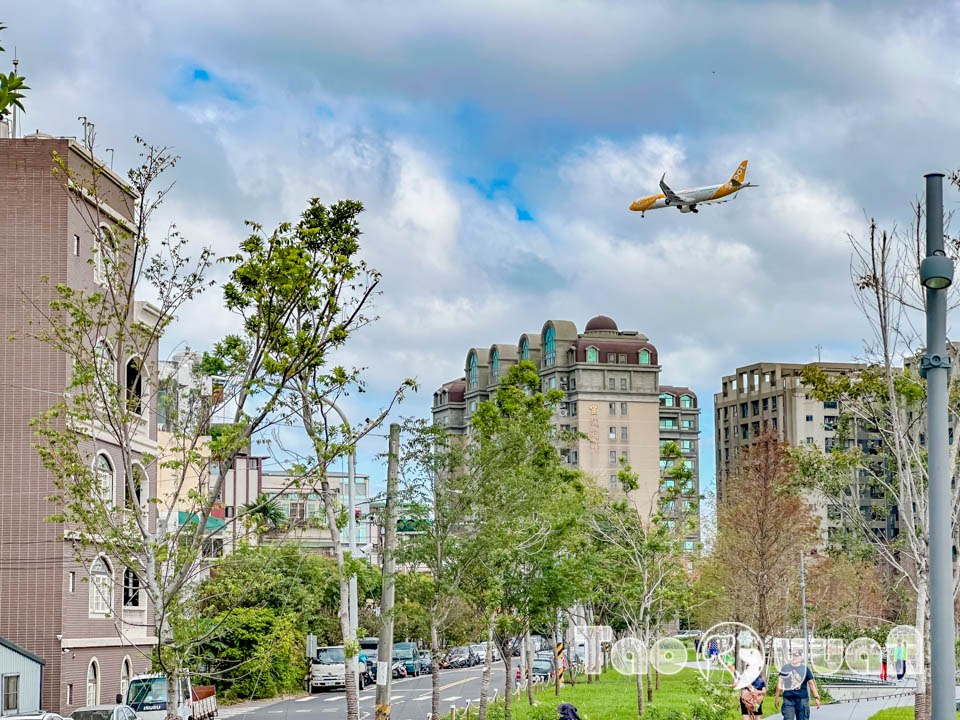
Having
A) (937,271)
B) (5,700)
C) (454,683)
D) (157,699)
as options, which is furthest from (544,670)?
(937,271)

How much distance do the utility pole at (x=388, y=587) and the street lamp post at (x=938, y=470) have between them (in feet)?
59.0

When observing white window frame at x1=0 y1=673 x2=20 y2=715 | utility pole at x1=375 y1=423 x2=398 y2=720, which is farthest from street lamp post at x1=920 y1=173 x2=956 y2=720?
white window frame at x1=0 y1=673 x2=20 y2=715

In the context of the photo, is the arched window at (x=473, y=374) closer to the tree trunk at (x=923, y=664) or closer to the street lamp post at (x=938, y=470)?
the tree trunk at (x=923, y=664)

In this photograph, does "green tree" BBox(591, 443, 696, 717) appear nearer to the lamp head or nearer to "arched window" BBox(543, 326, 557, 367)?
the lamp head

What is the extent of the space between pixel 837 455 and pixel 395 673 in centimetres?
4039

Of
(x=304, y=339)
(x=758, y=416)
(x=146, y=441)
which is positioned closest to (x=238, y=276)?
(x=304, y=339)

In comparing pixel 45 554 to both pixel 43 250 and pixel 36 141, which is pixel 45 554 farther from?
pixel 36 141

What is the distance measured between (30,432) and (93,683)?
7339 mm

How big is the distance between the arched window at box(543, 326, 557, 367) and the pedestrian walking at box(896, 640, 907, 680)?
84946mm

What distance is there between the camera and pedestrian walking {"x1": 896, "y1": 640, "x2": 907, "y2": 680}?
38.6 meters

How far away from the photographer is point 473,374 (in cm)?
14850

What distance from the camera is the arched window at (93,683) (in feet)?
115

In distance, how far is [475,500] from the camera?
29.9 metres

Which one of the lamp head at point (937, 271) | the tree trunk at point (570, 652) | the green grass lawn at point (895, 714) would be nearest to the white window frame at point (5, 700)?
the tree trunk at point (570, 652)
